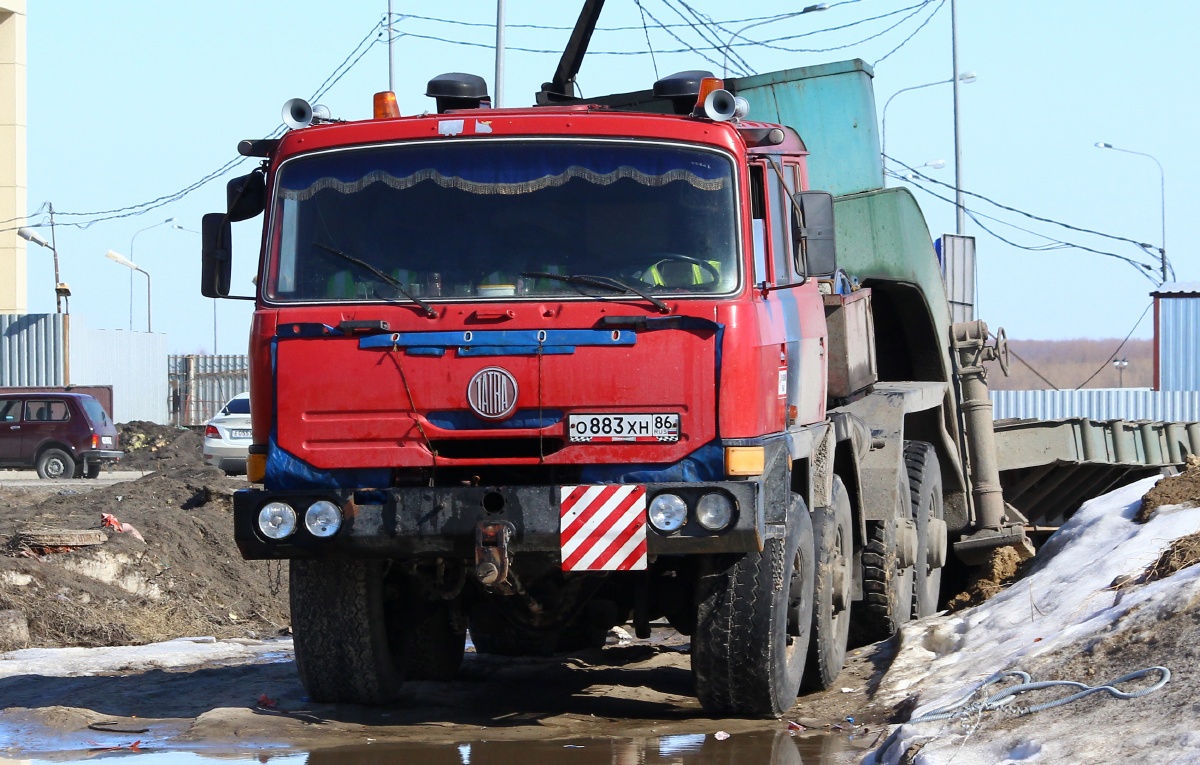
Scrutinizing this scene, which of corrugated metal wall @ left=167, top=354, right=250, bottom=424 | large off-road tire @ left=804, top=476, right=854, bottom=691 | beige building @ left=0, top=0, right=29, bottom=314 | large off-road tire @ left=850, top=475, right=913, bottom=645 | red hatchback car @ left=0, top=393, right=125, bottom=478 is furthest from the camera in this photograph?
beige building @ left=0, top=0, right=29, bottom=314

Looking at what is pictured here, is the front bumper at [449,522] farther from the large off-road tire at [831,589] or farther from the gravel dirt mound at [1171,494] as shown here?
the gravel dirt mound at [1171,494]

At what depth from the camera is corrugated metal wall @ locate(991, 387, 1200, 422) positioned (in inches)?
1328

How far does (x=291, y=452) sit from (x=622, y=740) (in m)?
1.96

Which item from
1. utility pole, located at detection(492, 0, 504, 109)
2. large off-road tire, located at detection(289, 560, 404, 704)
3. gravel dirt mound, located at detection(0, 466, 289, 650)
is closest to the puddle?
large off-road tire, located at detection(289, 560, 404, 704)

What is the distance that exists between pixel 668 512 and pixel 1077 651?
1.89 metres

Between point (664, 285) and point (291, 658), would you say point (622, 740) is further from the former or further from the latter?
point (291, 658)

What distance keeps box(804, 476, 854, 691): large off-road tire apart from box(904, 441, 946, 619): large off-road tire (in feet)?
6.24

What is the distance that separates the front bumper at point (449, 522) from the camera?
6.49 meters

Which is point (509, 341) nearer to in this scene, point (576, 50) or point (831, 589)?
point (831, 589)

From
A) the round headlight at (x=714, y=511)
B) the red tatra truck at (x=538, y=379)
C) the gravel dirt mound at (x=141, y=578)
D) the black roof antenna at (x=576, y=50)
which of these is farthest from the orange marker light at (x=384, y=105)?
the gravel dirt mound at (x=141, y=578)

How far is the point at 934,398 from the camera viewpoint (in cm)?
1142

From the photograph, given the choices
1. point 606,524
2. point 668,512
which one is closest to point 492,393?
point 606,524

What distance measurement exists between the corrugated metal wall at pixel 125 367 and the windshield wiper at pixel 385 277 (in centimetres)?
3576

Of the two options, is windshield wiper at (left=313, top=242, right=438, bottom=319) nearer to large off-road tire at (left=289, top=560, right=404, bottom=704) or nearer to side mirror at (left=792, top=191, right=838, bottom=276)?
large off-road tire at (left=289, top=560, right=404, bottom=704)
